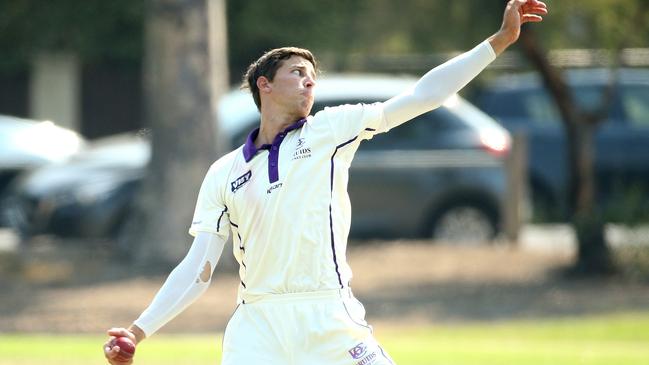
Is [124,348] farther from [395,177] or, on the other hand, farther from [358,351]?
[395,177]

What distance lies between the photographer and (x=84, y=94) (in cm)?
2709

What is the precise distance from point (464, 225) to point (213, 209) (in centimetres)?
1171

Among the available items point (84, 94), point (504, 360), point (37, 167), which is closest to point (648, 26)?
point (504, 360)

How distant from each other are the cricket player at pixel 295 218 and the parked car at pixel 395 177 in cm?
1071

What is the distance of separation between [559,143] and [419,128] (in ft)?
10.7

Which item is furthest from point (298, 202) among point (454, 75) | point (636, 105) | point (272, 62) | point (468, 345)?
point (636, 105)

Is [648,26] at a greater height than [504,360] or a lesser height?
greater

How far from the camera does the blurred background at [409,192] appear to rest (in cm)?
Answer: 1484

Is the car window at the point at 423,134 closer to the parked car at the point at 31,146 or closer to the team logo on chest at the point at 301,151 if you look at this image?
the parked car at the point at 31,146

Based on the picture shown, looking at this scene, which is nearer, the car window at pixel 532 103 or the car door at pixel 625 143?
the car door at pixel 625 143

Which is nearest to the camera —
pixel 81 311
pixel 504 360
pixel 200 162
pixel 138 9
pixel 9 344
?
pixel 504 360

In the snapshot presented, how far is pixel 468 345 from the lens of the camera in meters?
12.1

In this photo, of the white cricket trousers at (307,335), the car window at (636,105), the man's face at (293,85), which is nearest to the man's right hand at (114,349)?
the white cricket trousers at (307,335)

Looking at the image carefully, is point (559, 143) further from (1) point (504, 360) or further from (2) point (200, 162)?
(1) point (504, 360)
